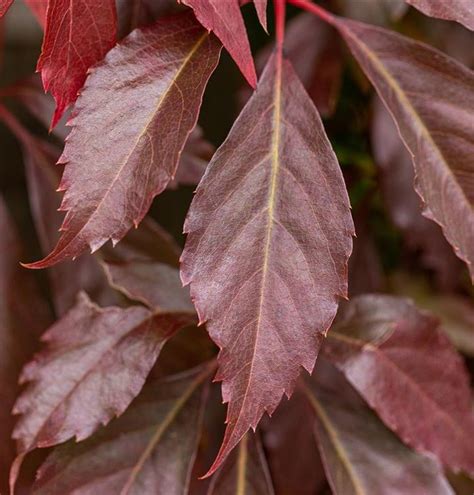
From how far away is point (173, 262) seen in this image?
24.8 inches

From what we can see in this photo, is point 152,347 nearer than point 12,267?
Yes

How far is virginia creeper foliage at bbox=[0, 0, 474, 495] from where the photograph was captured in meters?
0.43

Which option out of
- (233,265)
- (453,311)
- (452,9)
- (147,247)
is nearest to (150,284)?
(147,247)

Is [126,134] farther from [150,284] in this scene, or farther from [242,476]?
[242,476]

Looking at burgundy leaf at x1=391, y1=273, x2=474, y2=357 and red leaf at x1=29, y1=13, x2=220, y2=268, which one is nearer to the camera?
red leaf at x1=29, y1=13, x2=220, y2=268

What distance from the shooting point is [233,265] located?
442mm

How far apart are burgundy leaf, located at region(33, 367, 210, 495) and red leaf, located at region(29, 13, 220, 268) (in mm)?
193

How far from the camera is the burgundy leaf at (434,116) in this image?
49cm

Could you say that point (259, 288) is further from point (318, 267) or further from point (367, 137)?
point (367, 137)

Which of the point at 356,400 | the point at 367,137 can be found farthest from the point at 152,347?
the point at 367,137

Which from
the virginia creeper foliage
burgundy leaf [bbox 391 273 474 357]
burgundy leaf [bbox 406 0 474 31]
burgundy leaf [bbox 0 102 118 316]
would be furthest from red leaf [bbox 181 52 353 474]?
burgundy leaf [bbox 391 273 474 357]

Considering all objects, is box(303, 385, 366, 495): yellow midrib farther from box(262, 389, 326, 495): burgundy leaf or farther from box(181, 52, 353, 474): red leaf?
box(181, 52, 353, 474): red leaf

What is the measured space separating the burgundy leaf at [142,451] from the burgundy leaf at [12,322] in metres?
0.05

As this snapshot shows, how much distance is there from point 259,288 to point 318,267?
4 centimetres
